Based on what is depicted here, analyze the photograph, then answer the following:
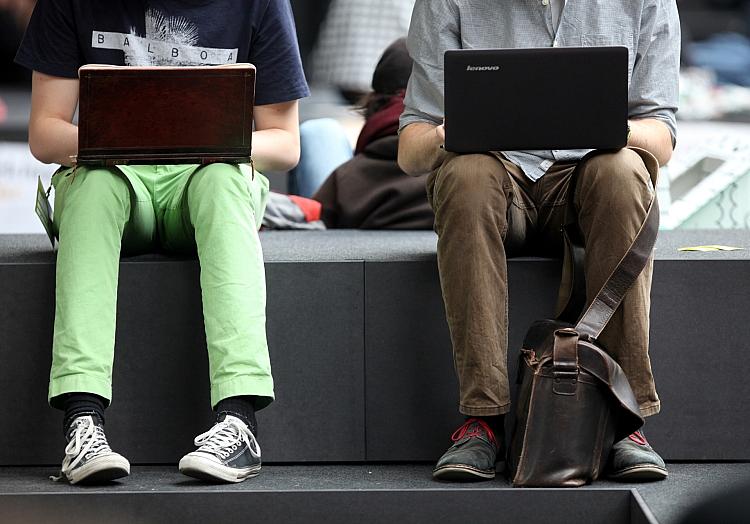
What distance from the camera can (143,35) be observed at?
1992mm

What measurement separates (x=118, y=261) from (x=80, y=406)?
26 centimetres

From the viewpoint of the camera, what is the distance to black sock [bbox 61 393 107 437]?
5.47ft

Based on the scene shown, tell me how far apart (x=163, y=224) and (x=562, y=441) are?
792 millimetres

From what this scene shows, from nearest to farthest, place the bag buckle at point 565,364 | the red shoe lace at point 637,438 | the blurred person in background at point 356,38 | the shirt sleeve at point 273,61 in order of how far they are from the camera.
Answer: the bag buckle at point 565,364 < the red shoe lace at point 637,438 < the shirt sleeve at point 273,61 < the blurred person in background at point 356,38

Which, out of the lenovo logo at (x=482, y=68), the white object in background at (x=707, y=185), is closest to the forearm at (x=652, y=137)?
the lenovo logo at (x=482, y=68)

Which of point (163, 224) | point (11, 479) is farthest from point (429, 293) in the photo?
point (11, 479)

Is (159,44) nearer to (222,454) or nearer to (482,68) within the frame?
(482,68)

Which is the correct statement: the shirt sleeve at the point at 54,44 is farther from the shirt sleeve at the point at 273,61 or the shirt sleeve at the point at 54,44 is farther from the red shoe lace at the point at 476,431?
the red shoe lace at the point at 476,431

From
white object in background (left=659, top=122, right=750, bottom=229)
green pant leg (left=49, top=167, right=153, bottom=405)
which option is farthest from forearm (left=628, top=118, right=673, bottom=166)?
white object in background (left=659, top=122, right=750, bottom=229)

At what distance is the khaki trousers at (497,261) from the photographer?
1682 millimetres

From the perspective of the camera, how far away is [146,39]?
6.53 ft

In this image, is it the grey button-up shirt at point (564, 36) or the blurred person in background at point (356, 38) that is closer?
the grey button-up shirt at point (564, 36)

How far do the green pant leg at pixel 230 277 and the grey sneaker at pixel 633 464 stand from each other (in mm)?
539

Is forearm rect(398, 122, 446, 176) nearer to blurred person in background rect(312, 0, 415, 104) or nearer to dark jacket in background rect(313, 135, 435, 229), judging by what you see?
dark jacket in background rect(313, 135, 435, 229)
